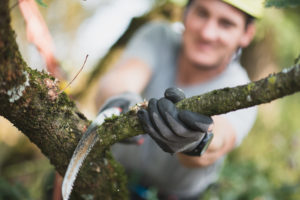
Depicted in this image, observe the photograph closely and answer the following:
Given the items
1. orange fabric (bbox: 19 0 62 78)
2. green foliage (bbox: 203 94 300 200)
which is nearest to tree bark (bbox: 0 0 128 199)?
orange fabric (bbox: 19 0 62 78)

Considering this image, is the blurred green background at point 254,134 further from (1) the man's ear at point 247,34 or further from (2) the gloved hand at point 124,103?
(2) the gloved hand at point 124,103

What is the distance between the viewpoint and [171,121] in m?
1.04

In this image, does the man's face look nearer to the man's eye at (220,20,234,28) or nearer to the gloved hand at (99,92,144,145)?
the man's eye at (220,20,234,28)

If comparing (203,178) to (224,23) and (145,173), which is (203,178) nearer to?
(145,173)

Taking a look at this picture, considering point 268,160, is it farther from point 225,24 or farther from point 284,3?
point 284,3

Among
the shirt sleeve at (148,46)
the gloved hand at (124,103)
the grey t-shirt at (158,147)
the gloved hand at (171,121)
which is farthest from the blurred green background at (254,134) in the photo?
the gloved hand at (171,121)

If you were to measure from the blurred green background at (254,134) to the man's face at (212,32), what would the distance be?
1370 mm

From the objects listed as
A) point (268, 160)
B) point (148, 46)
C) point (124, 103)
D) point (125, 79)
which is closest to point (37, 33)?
point (125, 79)

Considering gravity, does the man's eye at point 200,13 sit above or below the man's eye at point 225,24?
above

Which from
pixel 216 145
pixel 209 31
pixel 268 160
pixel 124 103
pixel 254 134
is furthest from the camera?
pixel 254 134

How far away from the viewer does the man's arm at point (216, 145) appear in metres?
1.88

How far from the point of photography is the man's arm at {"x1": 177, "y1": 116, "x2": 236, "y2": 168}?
188cm

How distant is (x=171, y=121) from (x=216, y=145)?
3.15 feet

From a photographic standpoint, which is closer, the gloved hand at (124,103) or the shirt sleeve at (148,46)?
the gloved hand at (124,103)
